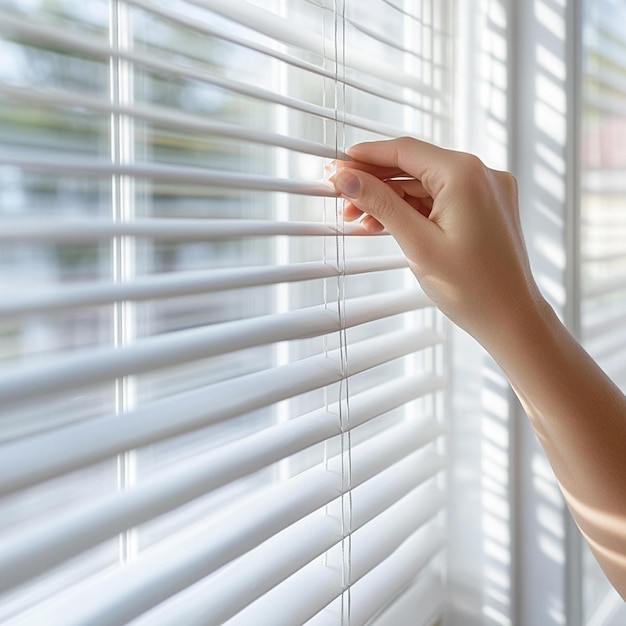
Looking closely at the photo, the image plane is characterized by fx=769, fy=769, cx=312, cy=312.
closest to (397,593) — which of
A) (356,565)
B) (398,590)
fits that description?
(398,590)

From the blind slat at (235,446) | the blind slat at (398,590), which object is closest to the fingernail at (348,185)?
the blind slat at (235,446)

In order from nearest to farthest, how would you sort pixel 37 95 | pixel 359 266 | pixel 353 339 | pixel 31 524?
pixel 37 95, pixel 31 524, pixel 359 266, pixel 353 339

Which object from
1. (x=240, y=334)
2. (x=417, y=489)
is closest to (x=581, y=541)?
(x=417, y=489)

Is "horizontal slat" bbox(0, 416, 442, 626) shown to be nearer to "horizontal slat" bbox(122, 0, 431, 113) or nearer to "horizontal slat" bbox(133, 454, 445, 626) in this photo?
"horizontal slat" bbox(133, 454, 445, 626)

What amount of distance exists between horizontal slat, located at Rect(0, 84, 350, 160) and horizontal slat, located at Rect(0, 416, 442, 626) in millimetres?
273

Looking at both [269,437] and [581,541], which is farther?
[581,541]

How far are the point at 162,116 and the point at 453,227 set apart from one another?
0.31 meters

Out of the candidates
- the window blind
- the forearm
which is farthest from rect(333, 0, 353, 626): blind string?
the forearm

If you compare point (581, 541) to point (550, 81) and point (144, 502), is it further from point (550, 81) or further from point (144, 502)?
point (144, 502)

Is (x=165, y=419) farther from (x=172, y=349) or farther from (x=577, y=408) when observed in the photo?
A: (x=577, y=408)

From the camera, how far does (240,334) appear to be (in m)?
0.65

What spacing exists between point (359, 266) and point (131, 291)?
34cm

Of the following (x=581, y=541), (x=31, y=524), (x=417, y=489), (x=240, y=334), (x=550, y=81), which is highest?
(x=550, y=81)

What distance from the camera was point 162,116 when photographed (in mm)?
569
